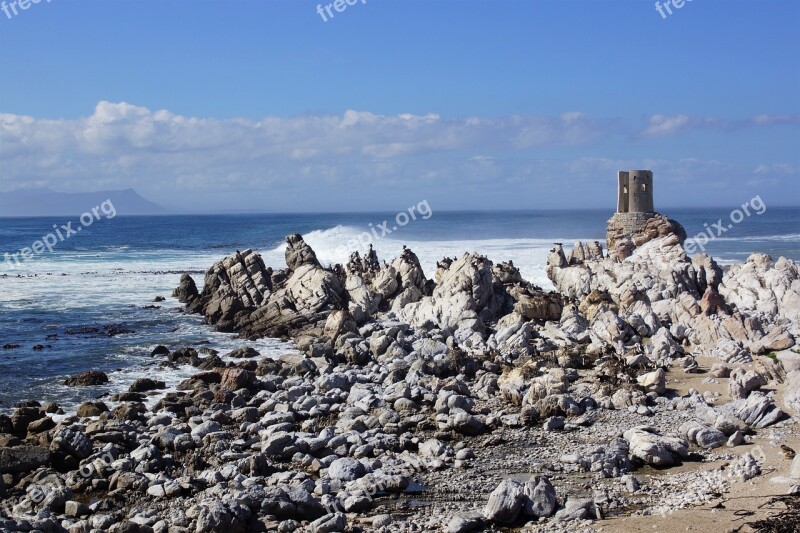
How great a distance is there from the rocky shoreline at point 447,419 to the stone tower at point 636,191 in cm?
1557

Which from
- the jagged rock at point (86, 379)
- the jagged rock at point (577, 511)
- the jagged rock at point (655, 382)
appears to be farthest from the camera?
the jagged rock at point (86, 379)

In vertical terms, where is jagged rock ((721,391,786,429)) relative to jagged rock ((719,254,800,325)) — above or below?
below

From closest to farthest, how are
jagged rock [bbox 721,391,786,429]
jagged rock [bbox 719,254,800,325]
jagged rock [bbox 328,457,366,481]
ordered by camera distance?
1. jagged rock [bbox 328,457,366,481]
2. jagged rock [bbox 721,391,786,429]
3. jagged rock [bbox 719,254,800,325]

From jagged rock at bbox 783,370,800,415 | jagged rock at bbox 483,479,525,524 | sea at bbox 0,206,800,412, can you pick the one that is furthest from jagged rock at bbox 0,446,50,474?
jagged rock at bbox 783,370,800,415

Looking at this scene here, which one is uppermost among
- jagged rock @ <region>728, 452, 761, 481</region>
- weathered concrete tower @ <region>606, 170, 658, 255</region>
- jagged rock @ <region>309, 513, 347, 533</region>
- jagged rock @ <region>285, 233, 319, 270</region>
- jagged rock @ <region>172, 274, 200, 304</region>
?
weathered concrete tower @ <region>606, 170, 658, 255</region>

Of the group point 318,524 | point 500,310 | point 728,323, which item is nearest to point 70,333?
point 500,310

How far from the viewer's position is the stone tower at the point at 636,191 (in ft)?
161

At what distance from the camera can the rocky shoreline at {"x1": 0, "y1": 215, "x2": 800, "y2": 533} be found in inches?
538

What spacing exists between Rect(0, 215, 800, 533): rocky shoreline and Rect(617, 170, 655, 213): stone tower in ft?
→ 51.1

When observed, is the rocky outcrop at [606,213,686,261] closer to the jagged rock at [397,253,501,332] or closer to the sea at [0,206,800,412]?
the sea at [0,206,800,412]

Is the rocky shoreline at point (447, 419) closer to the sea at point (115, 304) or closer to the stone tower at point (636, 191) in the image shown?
the sea at point (115, 304)

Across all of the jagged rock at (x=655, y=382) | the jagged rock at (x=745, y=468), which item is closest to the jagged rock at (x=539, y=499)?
the jagged rock at (x=745, y=468)

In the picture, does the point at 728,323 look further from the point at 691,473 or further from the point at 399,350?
the point at 691,473

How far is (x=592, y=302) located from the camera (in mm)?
30312
